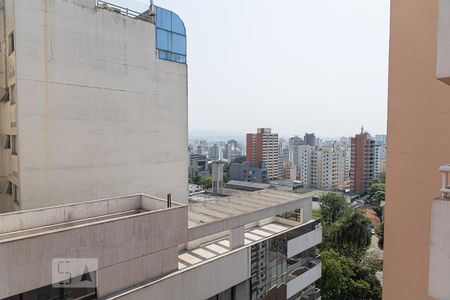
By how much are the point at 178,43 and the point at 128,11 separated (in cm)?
266

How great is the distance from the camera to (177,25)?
47.2 feet

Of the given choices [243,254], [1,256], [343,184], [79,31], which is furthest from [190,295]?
[343,184]

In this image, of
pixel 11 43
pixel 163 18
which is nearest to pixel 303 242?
pixel 163 18

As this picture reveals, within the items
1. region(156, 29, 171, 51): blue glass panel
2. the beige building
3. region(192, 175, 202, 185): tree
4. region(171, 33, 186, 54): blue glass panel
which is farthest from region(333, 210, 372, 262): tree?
the beige building

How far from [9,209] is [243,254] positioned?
9118 mm

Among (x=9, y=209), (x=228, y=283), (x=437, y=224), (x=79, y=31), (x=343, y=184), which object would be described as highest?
(x=79, y=31)

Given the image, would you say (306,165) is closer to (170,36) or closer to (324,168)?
(324,168)

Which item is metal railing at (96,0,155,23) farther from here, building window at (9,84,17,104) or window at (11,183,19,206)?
window at (11,183,19,206)

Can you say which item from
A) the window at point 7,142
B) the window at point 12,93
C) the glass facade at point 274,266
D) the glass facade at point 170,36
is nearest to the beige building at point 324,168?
the glass facade at point 274,266

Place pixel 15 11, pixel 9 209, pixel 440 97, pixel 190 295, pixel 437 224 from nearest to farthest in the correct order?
1. pixel 437 224
2. pixel 440 97
3. pixel 190 295
4. pixel 15 11
5. pixel 9 209

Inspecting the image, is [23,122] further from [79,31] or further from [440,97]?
[440,97]

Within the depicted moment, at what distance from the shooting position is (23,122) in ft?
32.1

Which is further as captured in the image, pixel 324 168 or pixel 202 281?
pixel 324 168

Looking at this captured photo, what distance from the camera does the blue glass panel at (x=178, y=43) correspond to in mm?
14144
